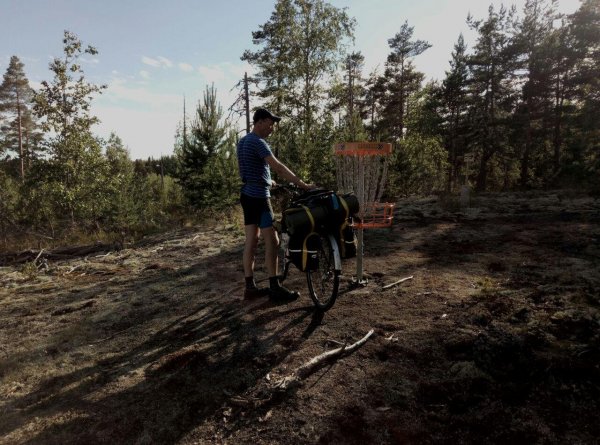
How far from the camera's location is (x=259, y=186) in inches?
156

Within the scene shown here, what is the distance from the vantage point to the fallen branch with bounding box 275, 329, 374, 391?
96.7 inches

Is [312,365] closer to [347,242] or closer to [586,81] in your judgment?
[347,242]

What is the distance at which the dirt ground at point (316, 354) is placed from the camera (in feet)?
6.89

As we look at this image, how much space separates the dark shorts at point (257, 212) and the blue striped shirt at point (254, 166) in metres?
0.06

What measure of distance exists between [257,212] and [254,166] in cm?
54

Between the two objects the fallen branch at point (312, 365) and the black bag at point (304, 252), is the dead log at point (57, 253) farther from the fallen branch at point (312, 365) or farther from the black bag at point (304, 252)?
the fallen branch at point (312, 365)

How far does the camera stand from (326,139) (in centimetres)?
1531

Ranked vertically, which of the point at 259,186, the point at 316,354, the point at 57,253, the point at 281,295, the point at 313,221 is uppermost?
the point at 259,186

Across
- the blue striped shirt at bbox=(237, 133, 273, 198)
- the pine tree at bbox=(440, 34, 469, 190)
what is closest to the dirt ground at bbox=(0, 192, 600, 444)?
the blue striped shirt at bbox=(237, 133, 273, 198)

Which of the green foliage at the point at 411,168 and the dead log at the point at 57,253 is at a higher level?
the green foliage at the point at 411,168

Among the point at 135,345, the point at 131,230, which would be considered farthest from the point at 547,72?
the point at 135,345

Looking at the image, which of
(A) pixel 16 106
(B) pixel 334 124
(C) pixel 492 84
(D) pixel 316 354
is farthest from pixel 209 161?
(A) pixel 16 106

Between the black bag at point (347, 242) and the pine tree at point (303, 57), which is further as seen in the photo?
the pine tree at point (303, 57)

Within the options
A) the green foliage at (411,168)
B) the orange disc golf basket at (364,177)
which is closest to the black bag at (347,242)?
the orange disc golf basket at (364,177)
